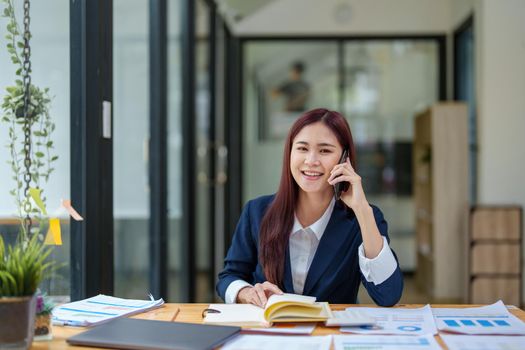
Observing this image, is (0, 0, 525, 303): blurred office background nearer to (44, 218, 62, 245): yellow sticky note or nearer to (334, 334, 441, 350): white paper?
(44, 218, 62, 245): yellow sticky note

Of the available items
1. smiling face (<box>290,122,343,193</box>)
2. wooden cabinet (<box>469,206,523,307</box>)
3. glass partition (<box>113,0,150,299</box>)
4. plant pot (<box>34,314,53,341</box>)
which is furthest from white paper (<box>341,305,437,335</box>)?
wooden cabinet (<box>469,206,523,307</box>)

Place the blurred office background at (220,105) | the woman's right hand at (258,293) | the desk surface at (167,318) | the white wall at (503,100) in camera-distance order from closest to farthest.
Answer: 1. the desk surface at (167,318)
2. the woman's right hand at (258,293)
3. the blurred office background at (220,105)
4. the white wall at (503,100)

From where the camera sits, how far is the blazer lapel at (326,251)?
7.63 ft

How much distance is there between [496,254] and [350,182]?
3.74 m

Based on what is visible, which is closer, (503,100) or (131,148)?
(131,148)

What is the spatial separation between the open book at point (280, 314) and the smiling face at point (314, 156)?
1.74 ft

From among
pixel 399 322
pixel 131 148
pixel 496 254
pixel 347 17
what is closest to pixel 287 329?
pixel 399 322

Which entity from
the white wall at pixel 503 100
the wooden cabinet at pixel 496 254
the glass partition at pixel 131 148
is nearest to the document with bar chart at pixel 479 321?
the glass partition at pixel 131 148

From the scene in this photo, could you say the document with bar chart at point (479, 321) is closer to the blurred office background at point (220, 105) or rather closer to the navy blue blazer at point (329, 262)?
the navy blue blazer at point (329, 262)

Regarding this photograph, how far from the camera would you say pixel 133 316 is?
192 cm

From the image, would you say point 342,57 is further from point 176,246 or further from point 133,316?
point 133,316

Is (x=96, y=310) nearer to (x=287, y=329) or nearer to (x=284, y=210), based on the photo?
(x=287, y=329)

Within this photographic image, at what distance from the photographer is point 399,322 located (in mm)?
1834

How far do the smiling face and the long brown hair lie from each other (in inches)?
0.9
